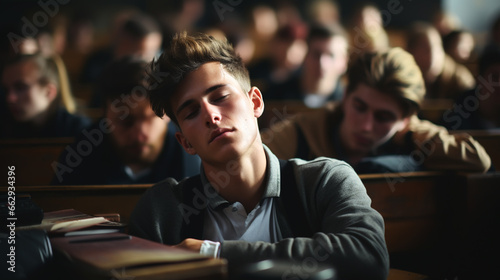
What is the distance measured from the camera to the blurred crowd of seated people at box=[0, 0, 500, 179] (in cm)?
359

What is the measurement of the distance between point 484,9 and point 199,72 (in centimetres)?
896

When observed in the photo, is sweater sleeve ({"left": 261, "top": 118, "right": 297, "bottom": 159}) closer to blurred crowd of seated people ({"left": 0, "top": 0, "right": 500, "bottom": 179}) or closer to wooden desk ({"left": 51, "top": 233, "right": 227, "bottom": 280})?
blurred crowd of seated people ({"left": 0, "top": 0, "right": 500, "bottom": 179})

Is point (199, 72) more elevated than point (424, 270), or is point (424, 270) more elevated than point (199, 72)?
point (199, 72)

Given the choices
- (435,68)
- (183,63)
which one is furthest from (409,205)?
(435,68)

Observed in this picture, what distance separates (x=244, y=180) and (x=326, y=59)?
Answer: 3.44 meters

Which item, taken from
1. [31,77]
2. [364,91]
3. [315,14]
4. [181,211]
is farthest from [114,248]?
[315,14]

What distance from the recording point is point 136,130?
257 cm

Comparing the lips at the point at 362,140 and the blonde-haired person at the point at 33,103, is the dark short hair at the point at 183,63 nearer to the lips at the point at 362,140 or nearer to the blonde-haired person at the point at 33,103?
the lips at the point at 362,140

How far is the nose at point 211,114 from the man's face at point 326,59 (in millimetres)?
3410

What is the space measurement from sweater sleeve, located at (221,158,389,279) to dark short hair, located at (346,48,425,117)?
1.25 m

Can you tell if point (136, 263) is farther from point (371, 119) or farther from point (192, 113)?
point (371, 119)

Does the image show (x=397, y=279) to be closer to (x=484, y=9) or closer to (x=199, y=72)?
(x=199, y=72)

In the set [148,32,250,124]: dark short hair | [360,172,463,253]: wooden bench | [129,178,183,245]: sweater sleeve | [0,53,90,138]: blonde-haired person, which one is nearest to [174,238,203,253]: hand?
[129,178,183,245]: sweater sleeve

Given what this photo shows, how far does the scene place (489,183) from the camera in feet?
7.09
